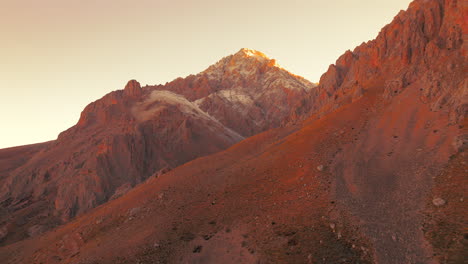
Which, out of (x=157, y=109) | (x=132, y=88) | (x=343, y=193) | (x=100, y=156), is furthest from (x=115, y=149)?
(x=343, y=193)

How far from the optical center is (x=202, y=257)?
1103 inches

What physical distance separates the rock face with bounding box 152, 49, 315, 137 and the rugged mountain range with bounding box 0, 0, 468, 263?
8617cm

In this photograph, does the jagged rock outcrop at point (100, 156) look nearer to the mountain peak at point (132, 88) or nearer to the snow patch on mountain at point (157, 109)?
the mountain peak at point (132, 88)

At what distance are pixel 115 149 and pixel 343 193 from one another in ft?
245

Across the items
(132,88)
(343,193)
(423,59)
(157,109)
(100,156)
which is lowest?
(343,193)

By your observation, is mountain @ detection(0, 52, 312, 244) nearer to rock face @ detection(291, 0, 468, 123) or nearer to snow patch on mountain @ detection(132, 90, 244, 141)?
snow patch on mountain @ detection(132, 90, 244, 141)

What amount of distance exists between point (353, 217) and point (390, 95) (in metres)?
30.0

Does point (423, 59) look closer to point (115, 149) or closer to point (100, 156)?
point (115, 149)

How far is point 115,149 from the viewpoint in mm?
88500

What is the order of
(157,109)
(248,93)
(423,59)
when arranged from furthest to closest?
1. (248,93)
2. (157,109)
3. (423,59)

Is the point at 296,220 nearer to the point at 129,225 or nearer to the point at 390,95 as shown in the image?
the point at 129,225

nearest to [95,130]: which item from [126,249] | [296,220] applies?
[126,249]

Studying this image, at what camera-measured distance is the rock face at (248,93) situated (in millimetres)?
151125

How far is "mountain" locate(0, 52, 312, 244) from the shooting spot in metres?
71.9
